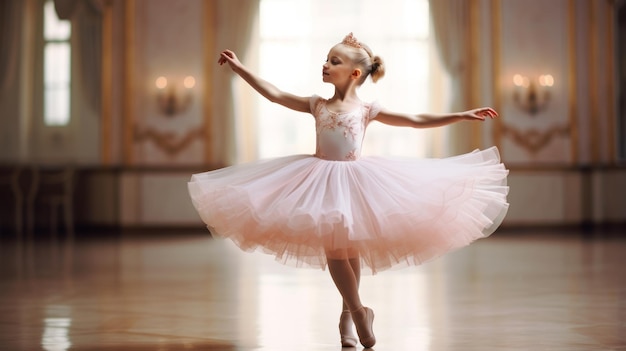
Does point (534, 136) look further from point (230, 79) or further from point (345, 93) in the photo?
point (345, 93)

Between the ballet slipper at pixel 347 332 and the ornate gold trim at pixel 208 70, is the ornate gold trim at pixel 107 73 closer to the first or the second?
the ornate gold trim at pixel 208 70

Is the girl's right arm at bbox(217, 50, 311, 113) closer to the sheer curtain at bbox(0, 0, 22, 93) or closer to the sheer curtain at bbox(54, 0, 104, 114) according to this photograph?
the sheer curtain at bbox(54, 0, 104, 114)

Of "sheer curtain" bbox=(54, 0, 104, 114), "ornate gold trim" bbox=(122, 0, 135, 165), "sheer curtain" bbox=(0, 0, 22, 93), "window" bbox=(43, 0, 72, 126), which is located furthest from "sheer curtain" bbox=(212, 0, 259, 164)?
"sheer curtain" bbox=(0, 0, 22, 93)

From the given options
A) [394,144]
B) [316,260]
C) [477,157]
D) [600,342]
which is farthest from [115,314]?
[394,144]

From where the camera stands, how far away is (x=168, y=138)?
1186 centimetres

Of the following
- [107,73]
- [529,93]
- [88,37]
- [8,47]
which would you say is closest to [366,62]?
[529,93]

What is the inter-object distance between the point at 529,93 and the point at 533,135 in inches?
21.6

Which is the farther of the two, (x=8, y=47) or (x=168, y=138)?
(x=8, y=47)

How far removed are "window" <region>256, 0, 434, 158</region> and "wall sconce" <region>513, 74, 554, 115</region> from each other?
3.76ft

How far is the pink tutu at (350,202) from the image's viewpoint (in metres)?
3.02

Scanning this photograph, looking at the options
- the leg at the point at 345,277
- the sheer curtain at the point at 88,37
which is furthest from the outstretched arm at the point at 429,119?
the sheer curtain at the point at 88,37

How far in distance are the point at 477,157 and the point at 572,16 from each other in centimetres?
923

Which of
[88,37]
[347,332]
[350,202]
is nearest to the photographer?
[350,202]

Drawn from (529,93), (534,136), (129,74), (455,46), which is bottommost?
(534,136)
